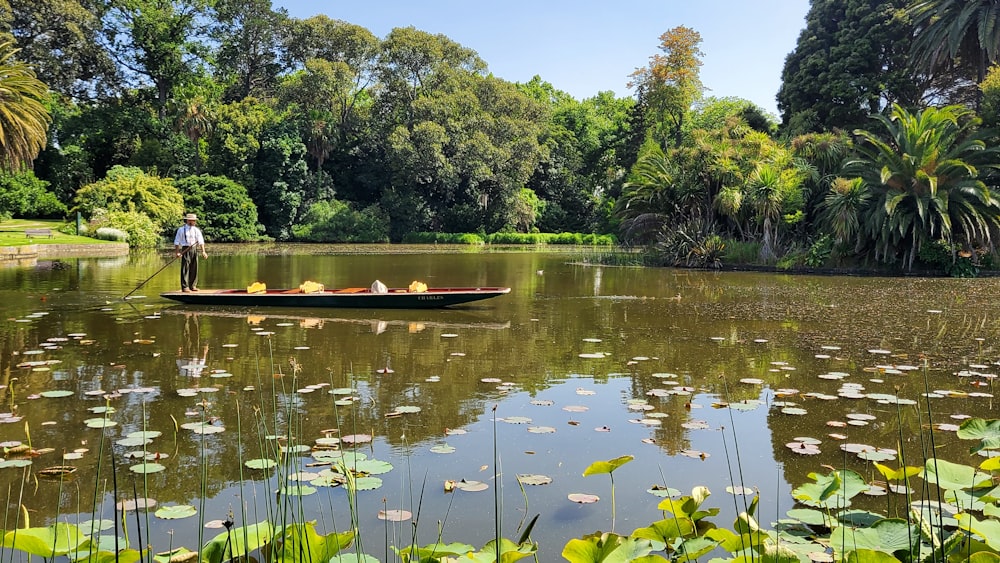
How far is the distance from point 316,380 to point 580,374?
2258 millimetres

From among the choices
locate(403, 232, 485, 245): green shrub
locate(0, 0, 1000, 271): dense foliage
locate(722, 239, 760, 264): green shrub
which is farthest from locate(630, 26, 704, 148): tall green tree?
locate(722, 239, 760, 264): green shrub

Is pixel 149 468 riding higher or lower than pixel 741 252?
lower

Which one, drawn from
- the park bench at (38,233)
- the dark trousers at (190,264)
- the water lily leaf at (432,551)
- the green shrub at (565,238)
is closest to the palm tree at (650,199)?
the dark trousers at (190,264)

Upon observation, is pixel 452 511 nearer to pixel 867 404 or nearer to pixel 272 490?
pixel 272 490

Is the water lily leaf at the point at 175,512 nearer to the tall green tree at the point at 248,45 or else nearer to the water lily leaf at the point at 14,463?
the water lily leaf at the point at 14,463

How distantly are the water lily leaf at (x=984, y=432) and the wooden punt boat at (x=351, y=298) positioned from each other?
25.0ft

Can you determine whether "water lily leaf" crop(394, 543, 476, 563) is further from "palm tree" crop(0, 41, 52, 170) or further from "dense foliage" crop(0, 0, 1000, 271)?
"palm tree" crop(0, 41, 52, 170)

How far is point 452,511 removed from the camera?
3283 millimetres

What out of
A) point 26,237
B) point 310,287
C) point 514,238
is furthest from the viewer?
point 514,238

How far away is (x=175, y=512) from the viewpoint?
3.18m

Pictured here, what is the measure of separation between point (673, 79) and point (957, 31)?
47.5 ft

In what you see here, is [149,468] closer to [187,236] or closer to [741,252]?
[187,236]

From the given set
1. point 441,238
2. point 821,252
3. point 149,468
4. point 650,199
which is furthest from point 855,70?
point 149,468

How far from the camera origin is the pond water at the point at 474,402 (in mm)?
3359
